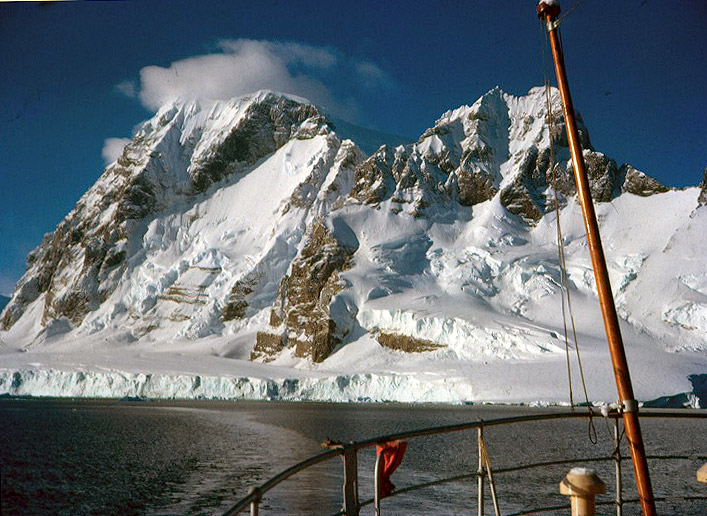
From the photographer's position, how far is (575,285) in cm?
10969

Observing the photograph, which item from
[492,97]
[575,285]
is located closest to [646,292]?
[575,285]

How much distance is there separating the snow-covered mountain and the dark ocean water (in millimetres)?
33587

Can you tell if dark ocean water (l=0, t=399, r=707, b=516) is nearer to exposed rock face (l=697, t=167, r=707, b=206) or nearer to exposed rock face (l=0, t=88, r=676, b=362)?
exposed rock face (l=0, t=88, r=676, b=362)

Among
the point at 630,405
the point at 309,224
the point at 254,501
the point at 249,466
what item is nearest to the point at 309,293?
the point at 309,224

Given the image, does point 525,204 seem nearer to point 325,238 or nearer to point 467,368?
point 325,238

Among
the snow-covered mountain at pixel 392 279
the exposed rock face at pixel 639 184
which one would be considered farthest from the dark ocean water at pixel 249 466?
the exposed rock face at pixel 639 184

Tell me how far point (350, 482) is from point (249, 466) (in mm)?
27155

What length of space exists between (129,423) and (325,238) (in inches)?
3544

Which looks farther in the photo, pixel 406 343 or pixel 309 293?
pixel 309 293

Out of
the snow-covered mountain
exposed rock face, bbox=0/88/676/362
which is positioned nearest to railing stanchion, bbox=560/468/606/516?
the snow-covered mountain

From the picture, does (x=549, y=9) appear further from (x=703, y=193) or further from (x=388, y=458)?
(x=703, y=193)

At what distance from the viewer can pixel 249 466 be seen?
28.9 m

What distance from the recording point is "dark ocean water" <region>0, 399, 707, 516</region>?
1991 centimetres

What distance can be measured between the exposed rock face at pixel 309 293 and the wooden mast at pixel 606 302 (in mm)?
119931
